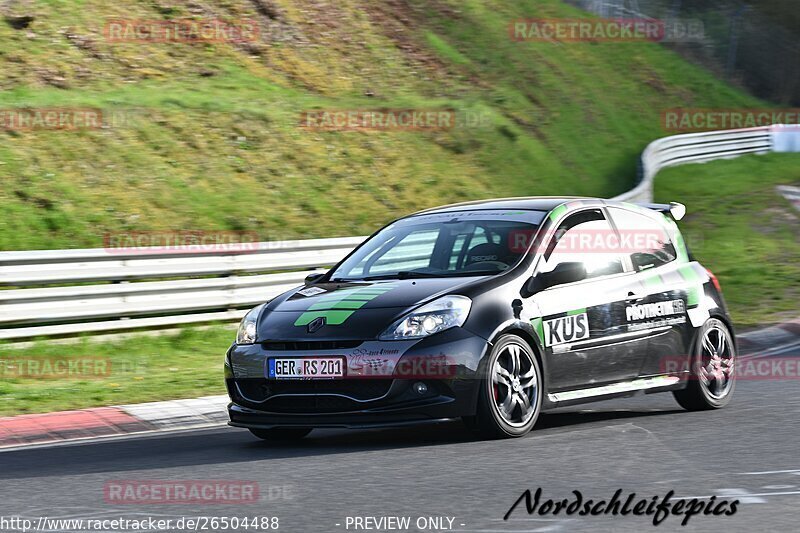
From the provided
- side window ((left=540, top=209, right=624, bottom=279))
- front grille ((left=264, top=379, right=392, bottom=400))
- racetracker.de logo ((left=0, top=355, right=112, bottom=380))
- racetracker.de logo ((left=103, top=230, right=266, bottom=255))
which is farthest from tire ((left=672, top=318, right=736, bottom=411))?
racetracker.de logo ((left=103, top=230, right=266, bottom=255))

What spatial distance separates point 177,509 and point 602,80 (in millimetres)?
33848

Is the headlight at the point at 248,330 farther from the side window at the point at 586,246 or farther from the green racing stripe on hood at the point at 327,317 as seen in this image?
the side window at the point at 586,246

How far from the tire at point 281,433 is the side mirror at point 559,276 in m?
1.81

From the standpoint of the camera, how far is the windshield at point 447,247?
8656 millimetres

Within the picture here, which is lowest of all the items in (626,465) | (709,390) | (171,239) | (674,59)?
(674,59)

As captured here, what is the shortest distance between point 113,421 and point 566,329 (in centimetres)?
343

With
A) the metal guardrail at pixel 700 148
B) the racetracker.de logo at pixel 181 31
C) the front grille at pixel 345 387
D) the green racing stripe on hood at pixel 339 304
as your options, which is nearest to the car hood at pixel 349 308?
the green racing stripe on hood at pixel 339 304

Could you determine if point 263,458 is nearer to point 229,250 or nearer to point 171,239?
point 229,250

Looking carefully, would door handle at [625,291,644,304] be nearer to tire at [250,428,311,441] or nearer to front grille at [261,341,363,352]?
front grille at [261,341,363,352]

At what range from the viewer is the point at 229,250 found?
1472 cm

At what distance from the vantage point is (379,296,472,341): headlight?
784 centimetres

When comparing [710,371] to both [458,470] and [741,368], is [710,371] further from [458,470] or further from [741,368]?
[458,470]

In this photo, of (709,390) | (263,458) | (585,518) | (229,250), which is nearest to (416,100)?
(229,250)

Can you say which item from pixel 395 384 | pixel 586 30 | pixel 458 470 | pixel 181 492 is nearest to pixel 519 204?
pixel 395 384
